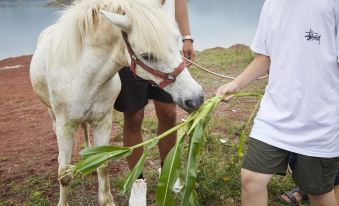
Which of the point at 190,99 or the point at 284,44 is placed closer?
the point at 284,44

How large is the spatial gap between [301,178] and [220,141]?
230 centimetres

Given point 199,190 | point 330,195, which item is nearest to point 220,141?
point 199,190

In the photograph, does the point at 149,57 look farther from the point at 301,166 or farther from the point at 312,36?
the point at 301,166

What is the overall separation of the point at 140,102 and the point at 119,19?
3.32 ft

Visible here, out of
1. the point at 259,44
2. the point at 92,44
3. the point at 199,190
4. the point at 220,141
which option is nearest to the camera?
the point at 259,44

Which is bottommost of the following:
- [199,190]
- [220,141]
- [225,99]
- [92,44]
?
[220,141]

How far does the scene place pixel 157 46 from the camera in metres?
2.11

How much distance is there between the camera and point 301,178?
6.64 ft

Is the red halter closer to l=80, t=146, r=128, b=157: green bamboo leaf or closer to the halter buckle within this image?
the halter buckle

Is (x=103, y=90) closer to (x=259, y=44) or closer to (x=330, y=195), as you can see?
(x=259, y=44)

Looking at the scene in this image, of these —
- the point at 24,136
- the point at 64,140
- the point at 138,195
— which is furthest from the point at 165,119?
the point at 24,136

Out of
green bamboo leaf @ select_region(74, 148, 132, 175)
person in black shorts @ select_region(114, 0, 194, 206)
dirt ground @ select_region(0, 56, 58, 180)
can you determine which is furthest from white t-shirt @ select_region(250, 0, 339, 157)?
dirt ground @ select_region(0, 56, 58, 180)

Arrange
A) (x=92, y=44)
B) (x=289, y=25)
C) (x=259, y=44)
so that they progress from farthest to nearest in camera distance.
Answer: (x=92, y=44), (x=259, y=44), (x=289, y=25)

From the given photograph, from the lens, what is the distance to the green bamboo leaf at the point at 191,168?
1974 millimetres
